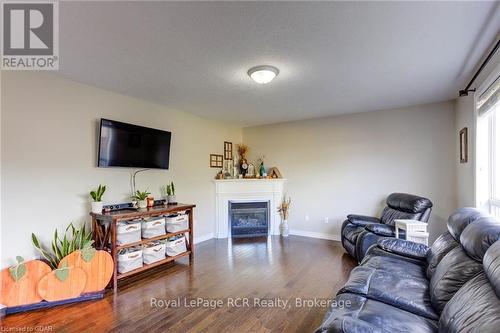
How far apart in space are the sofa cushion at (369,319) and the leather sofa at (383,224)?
1832mm

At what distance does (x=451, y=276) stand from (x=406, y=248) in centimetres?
79

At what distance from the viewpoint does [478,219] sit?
5.76 ft

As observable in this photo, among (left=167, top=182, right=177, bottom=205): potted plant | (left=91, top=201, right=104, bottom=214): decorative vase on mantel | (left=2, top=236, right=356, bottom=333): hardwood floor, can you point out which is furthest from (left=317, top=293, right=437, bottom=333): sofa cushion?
(left=167, top=182, right=177, bottom=205): potted plant

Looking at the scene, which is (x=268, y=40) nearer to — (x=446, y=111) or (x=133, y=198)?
(x=133, y=198)

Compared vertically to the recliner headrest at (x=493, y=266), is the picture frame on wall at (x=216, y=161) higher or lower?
higher

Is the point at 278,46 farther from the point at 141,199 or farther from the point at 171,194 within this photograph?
the point at 171,194

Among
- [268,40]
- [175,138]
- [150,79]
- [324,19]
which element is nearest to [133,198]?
[175,138]

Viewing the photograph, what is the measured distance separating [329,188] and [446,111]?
2211 mm

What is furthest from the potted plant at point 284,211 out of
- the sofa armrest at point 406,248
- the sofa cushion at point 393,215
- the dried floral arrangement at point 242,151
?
the sofa armrest at point 406,248

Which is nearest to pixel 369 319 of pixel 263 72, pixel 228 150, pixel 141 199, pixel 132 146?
pixel 263 72

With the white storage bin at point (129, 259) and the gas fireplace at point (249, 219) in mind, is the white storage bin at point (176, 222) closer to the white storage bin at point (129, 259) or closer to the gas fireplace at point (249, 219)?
the white storage bin at point (129, 259)

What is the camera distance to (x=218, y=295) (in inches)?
101

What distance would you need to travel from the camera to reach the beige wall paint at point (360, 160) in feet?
12.6

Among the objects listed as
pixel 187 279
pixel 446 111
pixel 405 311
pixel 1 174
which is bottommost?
pixel 187 279
